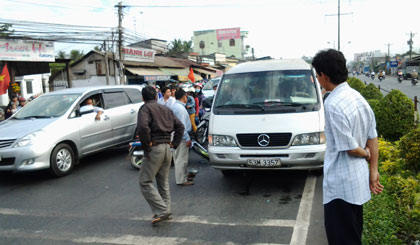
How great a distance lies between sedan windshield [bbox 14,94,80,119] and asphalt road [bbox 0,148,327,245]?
4.19 ft

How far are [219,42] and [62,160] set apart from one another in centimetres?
8154

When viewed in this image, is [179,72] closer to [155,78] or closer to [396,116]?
[155,78]

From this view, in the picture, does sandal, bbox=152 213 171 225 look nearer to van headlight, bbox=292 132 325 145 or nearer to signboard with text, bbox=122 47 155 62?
van headlight, bbox=292 132 325 145

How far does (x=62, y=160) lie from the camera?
707 cm

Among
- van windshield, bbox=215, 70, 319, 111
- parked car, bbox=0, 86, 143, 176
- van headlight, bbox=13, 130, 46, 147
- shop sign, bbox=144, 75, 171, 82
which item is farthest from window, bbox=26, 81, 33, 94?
van windshield, bbox=215, 70, 319, 111

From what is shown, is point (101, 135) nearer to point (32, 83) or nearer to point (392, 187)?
point (392, 187)

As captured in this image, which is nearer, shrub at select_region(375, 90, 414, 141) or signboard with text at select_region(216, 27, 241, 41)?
shrub at select_region(375, 90, 414, 141)

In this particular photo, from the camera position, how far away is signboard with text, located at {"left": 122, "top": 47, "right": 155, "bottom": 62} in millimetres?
26797

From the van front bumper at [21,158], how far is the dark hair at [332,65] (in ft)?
18.6

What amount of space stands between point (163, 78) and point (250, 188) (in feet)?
79.4

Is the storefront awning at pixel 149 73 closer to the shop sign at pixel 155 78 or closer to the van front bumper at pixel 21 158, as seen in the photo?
the shop sign at pixel 155 78

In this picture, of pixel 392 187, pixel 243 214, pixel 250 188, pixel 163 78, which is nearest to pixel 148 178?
pixel 243 214

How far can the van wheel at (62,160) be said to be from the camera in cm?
686

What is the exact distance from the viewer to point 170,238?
4.07m
